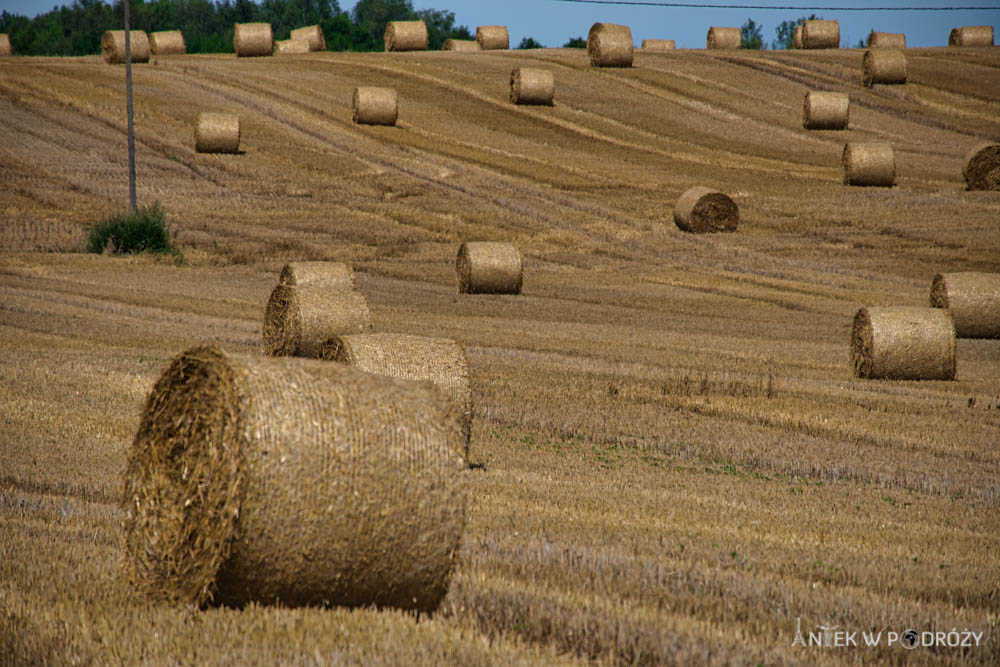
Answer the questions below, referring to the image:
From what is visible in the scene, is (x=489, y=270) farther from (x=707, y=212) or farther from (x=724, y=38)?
(x=724, y=38)

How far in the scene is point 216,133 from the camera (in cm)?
3394

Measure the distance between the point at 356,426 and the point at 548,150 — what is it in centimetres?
3253

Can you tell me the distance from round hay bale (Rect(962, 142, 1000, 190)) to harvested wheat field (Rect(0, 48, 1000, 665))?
425 mm

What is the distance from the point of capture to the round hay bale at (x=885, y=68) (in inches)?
1734

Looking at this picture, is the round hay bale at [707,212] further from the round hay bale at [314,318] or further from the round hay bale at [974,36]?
the round hay bale at [974,36]

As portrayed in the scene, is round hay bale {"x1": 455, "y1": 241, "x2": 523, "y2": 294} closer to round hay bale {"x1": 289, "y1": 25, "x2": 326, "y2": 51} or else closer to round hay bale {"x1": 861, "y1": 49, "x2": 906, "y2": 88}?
round hay bale {"x1": 861, "y1": 49, "x2": 906, "y2": 88}

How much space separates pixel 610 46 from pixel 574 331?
30.1 meters

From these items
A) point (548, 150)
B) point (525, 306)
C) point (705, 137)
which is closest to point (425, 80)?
point (548, 150)

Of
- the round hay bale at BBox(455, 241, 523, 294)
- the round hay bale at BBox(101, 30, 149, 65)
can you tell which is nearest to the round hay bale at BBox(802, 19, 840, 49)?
the round hay bale at BBox(101, 30, 149, 65)

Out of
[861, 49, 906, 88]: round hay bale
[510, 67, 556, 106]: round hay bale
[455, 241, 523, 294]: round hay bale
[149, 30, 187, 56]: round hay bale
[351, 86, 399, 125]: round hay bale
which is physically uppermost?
[149, 30, 187, 56]: round hay bale

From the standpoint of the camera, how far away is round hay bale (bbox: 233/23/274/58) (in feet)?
163

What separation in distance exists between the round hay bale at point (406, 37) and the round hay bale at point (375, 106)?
1547 centimetres

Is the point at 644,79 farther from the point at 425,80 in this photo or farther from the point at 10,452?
the point at 10,452

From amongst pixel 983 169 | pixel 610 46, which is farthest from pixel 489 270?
pixel 610 46
